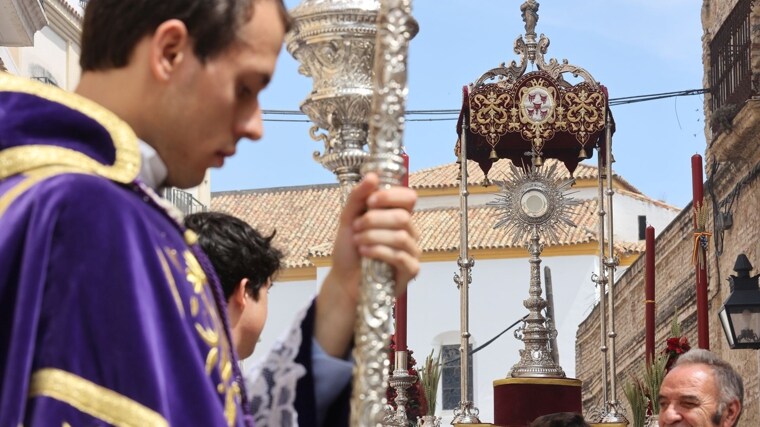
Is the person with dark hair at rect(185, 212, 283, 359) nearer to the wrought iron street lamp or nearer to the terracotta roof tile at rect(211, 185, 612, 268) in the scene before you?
the wrought iron street lamp

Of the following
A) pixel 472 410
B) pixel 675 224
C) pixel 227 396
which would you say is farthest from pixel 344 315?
pixel 675 224

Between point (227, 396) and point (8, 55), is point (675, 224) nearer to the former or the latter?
point (8, 55)

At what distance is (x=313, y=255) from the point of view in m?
34.4

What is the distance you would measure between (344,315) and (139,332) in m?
0.54

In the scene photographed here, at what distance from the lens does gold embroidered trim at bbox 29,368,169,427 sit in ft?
5.73

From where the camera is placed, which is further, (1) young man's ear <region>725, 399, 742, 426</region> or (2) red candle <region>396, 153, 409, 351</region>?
(2) red candle <region>396, 153, 409, 351</region>

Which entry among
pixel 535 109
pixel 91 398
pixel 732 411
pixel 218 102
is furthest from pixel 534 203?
pixel 91 398

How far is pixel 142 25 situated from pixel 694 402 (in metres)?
3.19

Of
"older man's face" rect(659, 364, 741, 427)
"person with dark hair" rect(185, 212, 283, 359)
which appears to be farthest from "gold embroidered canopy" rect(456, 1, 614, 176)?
"person with dark hair" rect(185, 212, 283, 359)

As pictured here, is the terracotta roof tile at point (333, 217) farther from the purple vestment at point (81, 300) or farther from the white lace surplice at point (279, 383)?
the purple vestment at point (81, 300)

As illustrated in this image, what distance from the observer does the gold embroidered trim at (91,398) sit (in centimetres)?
175

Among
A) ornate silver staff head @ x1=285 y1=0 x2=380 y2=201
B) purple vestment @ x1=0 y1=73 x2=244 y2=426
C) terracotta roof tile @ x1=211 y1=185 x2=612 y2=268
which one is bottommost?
purple vestment @ x1=0 y1=73 x2=244 y2=426

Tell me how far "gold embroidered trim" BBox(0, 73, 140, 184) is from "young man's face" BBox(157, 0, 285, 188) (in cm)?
7

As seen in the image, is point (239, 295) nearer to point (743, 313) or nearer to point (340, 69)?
point (340, 69)
